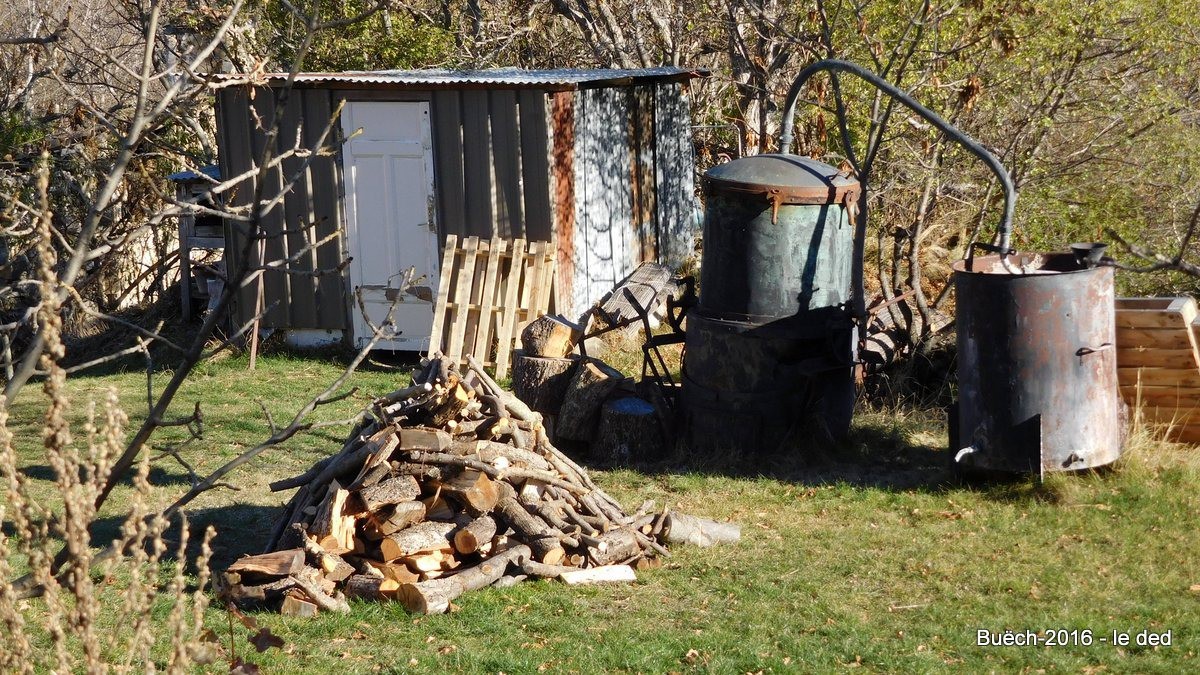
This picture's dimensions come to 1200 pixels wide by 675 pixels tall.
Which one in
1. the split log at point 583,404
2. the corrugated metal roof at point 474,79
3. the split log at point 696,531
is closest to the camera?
the split log at point 696,531

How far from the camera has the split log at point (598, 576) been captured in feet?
20.2

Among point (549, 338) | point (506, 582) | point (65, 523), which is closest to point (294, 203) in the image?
point (549, 338)

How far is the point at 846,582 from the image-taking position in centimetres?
611

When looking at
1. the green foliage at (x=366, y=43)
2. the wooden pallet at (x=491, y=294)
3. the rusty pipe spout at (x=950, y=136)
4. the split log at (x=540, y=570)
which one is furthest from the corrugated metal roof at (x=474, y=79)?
the split log at (x=540, y=570)

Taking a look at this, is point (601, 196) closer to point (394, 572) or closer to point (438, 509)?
point (438, 509)

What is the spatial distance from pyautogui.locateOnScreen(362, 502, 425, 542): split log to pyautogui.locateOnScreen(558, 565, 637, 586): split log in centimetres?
85

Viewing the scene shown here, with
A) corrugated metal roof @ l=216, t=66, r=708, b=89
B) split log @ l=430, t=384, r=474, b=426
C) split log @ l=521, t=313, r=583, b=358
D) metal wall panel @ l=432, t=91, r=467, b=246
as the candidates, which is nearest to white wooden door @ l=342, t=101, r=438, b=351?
metal wall panel @ l=432, t=91, r=467, b=246

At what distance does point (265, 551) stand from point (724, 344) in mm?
3407

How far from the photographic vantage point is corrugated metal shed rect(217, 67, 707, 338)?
1122 cm

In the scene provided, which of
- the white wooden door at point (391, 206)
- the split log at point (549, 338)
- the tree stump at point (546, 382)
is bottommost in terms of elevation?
the tree stump at point (546, 382)

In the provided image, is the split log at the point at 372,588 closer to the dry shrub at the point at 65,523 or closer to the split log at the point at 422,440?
the split log at the point at 422,440

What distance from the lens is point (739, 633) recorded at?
547cm

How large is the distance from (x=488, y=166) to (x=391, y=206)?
3.81 ft

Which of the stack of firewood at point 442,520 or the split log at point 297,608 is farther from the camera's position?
the stack of firewood at point 442,520
